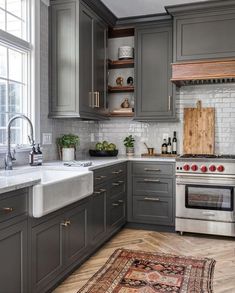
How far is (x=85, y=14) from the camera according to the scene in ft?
11.4

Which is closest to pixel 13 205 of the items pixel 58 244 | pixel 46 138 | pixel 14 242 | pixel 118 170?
pixel 14 242

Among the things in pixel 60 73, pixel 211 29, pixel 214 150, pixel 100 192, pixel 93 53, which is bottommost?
pixel 100 192

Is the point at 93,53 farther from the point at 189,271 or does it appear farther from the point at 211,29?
the point at 189,271

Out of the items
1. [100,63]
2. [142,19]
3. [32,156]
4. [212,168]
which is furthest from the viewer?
[142,19]

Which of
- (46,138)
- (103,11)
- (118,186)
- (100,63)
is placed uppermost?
(103,11)

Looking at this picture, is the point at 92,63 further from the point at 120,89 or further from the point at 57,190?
the point at 57,190

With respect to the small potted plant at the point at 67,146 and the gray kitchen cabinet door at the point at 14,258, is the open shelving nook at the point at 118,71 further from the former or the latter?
the gray kitchen cabinet door at the point at 14,258

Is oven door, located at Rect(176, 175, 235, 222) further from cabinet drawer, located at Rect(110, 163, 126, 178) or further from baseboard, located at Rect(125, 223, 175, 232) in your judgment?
cabinet drawer, located at Rect(110, 163, 126, 178)

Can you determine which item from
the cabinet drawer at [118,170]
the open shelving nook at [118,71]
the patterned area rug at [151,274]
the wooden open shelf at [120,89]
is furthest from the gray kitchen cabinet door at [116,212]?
the wooden open shelf at [120,89]

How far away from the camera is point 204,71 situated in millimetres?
3768

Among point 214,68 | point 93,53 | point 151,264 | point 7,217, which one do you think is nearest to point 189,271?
point 151,264

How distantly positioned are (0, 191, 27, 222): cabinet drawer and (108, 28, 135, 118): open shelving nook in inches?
106

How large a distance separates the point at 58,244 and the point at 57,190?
0.48 metres

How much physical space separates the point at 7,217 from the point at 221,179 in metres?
2.57
